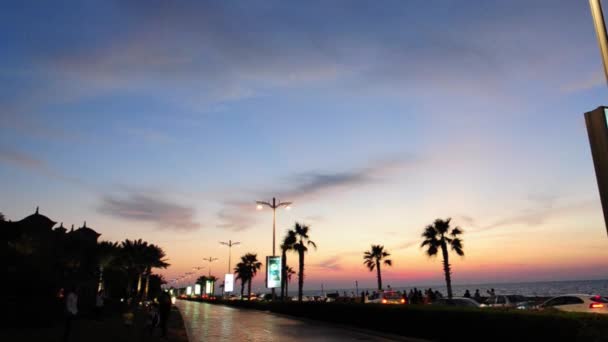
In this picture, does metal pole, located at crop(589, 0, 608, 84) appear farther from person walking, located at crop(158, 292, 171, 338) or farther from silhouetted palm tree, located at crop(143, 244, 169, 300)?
silhouetted palm tree, located at crop(143, 244, 169, 300)

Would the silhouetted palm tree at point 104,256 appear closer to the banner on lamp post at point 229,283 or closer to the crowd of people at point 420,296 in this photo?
the banner on lamp post at point 229,283

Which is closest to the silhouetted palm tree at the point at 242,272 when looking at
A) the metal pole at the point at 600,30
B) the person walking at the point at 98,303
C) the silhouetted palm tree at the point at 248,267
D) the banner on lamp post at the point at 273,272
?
the silhouetted palm tree at the point at 248,267

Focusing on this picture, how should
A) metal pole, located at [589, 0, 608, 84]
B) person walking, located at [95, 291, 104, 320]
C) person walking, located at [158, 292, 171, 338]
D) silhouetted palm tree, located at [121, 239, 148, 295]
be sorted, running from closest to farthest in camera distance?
metal pole, located at [589, 0, 608, 84], person walking, located at [158, 292, 171, 338], person walking, located at [95, 291, 104, 320], silhouetted palm tree, located at [121, 239, 148, 295]

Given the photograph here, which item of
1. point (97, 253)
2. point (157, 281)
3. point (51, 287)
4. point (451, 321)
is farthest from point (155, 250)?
point (451, 321)

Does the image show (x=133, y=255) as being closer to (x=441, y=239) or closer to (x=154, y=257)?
(x=154, y=257)

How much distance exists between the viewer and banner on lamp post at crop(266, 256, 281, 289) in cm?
4194

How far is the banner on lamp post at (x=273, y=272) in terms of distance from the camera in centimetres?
4194

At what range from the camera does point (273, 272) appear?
4197 centimetres

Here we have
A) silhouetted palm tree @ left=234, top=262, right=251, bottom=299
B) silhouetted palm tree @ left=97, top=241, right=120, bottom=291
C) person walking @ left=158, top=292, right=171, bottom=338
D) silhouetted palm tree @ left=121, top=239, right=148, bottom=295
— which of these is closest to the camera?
person walking @ left=158, top=292, right=171, bottom=338

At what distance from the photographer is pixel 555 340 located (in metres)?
11.3

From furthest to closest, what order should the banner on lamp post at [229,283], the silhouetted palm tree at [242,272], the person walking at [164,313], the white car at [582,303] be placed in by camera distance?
the silhouetted palm tree at [242,272]
the banner on lamp post at [229,283]
the white car at [582,303]
the person walking at [164,313]

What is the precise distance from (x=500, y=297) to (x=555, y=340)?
65.8 feet

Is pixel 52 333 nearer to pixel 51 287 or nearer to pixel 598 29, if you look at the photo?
pixel 51 287

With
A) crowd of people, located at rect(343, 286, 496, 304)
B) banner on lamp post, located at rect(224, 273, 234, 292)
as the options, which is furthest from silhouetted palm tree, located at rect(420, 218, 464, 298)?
banner on lamp post, located at rect(224, 273, 234, 292)
